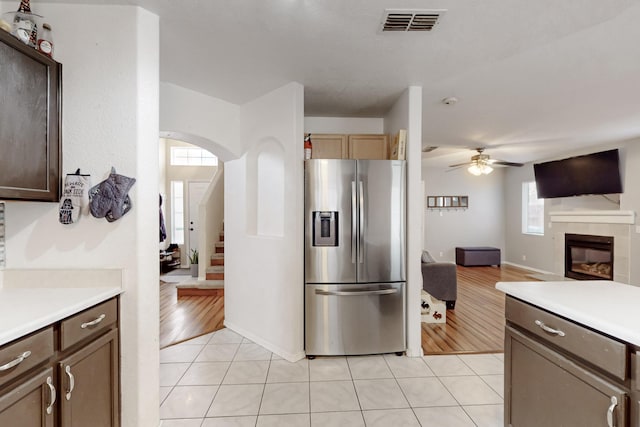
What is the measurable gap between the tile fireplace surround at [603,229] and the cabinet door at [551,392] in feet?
17.3

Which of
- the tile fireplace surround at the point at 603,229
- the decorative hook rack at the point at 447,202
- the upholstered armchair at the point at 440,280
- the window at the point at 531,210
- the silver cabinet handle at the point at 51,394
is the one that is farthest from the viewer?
the decorative hook rack at the point at 447,202

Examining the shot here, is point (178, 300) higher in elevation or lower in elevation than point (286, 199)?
lower

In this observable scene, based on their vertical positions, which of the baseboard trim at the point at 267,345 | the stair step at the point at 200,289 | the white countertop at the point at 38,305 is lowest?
the baseboard trim at the point at 267,345

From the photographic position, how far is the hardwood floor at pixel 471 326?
3047 mm

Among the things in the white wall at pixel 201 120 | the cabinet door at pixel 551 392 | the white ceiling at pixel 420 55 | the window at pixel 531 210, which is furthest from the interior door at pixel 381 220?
the window at pixel 531 210

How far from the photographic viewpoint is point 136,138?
1718mm

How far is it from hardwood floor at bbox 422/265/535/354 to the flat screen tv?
2.52m

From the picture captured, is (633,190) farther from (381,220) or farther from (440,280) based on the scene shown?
(381,220)

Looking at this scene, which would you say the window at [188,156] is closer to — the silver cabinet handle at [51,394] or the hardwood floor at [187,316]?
the hardwood floor at [187,316]

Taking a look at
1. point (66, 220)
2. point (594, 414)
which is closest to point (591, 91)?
point (594, 414)

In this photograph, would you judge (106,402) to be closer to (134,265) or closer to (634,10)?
(134,265)

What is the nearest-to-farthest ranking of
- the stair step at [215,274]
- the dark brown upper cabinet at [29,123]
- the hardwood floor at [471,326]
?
the dark brown upper cabinet at [29,123] < the hardwood floor at [471,326] < the stair step at [215,274]

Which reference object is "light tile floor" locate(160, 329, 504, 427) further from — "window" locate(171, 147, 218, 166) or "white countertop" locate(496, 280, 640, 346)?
"window" locate(171, 147, 218, 166)

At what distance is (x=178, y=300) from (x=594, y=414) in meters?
4.89
